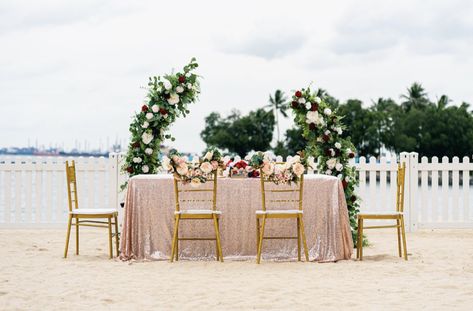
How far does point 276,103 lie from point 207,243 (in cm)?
6465

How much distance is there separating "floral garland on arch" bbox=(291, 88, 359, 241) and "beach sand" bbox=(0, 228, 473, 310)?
3.07 ft

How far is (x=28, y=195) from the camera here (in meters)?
13.0

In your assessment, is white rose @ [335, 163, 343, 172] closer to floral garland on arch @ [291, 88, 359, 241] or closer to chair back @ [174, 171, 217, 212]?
floral garland on arch @ [291, 88, 359, 241]

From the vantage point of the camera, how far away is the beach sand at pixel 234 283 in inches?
245

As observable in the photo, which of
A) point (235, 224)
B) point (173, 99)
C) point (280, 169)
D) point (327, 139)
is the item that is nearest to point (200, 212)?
point (235, 224)

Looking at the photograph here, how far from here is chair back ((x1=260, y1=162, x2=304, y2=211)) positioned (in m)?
8.36

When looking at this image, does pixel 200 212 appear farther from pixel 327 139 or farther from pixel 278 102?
pixel 278 102

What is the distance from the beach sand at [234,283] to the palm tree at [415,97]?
63142mm

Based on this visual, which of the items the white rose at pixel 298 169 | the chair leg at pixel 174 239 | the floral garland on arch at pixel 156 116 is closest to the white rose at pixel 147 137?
the floral garland on arch at pixel 156 116

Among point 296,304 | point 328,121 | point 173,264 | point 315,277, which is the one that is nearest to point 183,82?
point 328,121

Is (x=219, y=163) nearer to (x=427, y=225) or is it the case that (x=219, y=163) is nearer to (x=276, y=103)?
(x=427, y=225)

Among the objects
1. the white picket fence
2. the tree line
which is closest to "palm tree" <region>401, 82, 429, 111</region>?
the tree line

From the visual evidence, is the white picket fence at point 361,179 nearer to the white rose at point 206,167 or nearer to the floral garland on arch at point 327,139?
the floral garland on arch at point 327,139

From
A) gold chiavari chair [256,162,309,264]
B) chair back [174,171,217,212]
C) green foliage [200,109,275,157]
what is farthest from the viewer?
green foliage [200,109,275,157]
